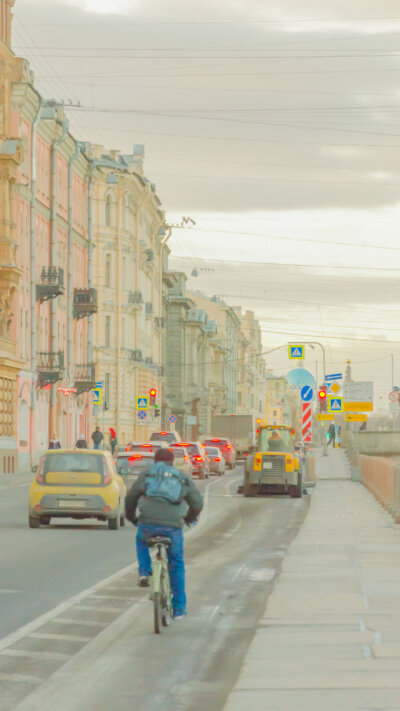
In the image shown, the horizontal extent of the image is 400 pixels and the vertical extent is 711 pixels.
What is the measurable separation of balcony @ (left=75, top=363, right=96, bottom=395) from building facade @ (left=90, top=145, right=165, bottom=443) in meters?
8.86

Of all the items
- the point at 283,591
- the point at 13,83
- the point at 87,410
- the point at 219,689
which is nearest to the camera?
the point at 219,689

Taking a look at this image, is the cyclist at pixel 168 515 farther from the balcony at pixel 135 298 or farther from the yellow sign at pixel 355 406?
the balcony at pixel 135 298

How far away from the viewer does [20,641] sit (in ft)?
37.1

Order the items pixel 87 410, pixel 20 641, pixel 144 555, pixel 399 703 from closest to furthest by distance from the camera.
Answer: pixel 399 703, pixel 20 641, pixel 144 555, pixel 87 410

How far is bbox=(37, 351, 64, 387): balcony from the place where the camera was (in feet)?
211

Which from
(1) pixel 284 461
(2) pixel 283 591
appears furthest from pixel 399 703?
(1) pixel 284 461

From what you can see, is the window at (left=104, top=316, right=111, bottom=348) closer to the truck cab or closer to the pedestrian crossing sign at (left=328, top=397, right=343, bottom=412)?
the pedestrian crossing sign at (left=328, top=397, right=343, bottom=412)

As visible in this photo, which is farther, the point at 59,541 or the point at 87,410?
the point at 87,410

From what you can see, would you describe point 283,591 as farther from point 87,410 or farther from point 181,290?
point 181,290

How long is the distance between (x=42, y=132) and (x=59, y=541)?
151 feet

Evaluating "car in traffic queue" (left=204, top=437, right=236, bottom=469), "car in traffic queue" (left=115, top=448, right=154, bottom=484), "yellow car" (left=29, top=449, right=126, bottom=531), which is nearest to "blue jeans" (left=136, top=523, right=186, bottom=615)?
"yellow car" (left=29, top=449, right=126, bottom=531)

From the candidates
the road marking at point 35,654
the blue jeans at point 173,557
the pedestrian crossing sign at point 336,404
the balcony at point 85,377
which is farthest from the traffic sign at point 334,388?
the road marking at point 35,654

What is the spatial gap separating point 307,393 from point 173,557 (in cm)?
3456

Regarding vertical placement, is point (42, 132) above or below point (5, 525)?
above
